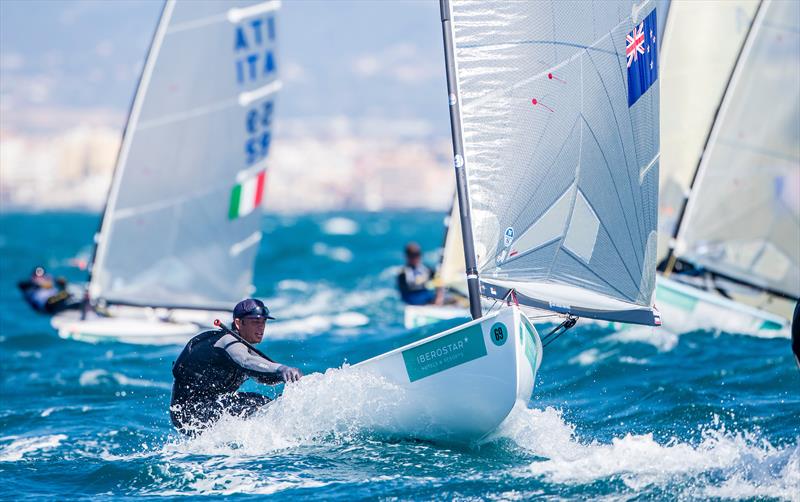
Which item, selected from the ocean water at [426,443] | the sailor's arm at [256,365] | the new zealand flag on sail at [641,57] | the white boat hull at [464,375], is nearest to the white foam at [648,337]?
the ocean water at [426,443]

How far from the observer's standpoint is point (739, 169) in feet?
44.6

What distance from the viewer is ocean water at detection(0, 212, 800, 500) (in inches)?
265

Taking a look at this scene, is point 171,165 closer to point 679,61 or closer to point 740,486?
point 679,61

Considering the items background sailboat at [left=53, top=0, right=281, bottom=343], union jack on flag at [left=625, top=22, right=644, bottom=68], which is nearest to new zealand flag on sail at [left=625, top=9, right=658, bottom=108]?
union jack on flag at [left=625, top=22, right=644, bottom=68]

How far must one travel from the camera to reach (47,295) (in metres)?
15.8

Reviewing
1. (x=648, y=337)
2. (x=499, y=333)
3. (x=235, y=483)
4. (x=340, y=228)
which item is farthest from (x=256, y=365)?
(x=340, y=228)

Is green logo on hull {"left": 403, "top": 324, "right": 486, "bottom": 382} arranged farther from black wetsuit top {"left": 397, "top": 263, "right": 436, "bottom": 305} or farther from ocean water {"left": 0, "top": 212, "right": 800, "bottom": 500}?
black wetsuit top {"left": 397, "top": 263, "right": 436, "bottom": 305}

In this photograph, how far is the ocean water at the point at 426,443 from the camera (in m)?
6.73

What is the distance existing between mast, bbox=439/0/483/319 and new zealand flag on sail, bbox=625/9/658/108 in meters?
1.28

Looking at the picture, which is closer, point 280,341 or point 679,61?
point 280,341

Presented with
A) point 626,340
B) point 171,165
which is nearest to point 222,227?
point 171,165

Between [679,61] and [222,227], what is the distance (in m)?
6.65

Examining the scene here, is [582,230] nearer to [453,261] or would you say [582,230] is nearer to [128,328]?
[453,261]

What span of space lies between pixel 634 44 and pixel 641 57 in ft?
0.37
